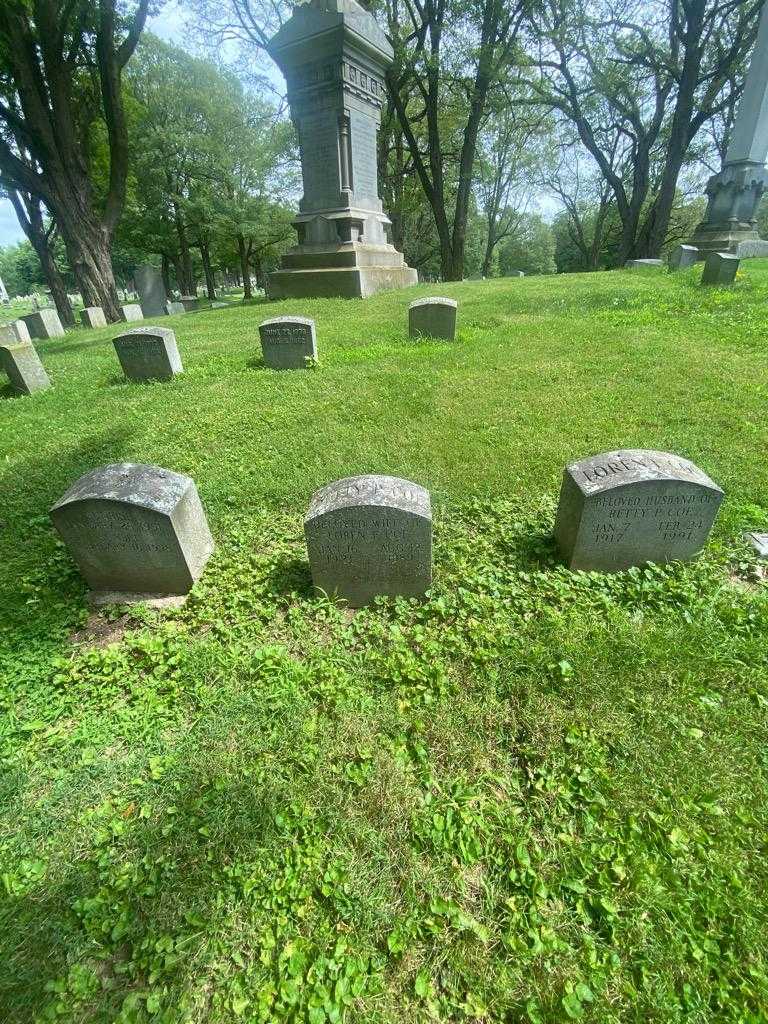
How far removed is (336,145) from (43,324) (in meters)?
10.1

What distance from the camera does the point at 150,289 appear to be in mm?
18828

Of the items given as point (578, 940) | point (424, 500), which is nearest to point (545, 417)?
point (424, 500)

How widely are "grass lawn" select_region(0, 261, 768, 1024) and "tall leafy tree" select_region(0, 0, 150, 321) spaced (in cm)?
1424

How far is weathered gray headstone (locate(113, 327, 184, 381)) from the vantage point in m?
7.26

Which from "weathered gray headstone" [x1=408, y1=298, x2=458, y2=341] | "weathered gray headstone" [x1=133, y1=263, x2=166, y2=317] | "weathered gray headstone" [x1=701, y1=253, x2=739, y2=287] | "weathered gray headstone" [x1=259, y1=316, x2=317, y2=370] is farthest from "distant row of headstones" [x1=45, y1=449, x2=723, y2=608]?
"weathered gray headstone" [x1=133, y1=263, x2=166, y2=317]

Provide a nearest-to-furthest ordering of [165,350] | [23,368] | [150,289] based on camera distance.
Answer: [165,350]
[23,368]
[150,289]

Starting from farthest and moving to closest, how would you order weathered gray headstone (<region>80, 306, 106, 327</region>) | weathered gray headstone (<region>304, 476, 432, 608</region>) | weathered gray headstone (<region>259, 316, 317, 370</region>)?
weathered gray headstone (<region>80, 306, 106, 327</region>)
weathered gray headstone (<region>259, 316, 317, 370</region>)
weathered gray headstone (<region>304, 476, 432, 608</region>)

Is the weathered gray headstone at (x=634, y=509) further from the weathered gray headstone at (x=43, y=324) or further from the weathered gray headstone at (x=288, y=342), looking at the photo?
the weathered gray headstone at (x=43, y=324)

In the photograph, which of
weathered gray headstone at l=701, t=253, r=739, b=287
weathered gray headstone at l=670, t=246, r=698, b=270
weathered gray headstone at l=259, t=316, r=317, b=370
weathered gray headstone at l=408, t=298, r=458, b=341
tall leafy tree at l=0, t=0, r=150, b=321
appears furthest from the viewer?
weathered gray headstone at l=670, t=246, r=698, b=270

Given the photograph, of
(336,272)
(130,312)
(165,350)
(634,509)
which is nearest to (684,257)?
(336,272)

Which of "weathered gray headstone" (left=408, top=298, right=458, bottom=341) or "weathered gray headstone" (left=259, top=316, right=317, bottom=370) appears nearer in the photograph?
"weathered gray headstone" (left=259, top=316, right=317, bottom=370)

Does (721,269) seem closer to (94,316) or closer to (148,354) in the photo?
(148,354)

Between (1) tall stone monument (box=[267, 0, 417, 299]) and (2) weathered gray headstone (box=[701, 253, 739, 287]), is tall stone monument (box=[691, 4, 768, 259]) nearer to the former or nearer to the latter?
(2) weathered gray headstone (box=[701, 253, 739, 287])

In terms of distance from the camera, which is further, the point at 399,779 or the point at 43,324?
the point at 43,324
